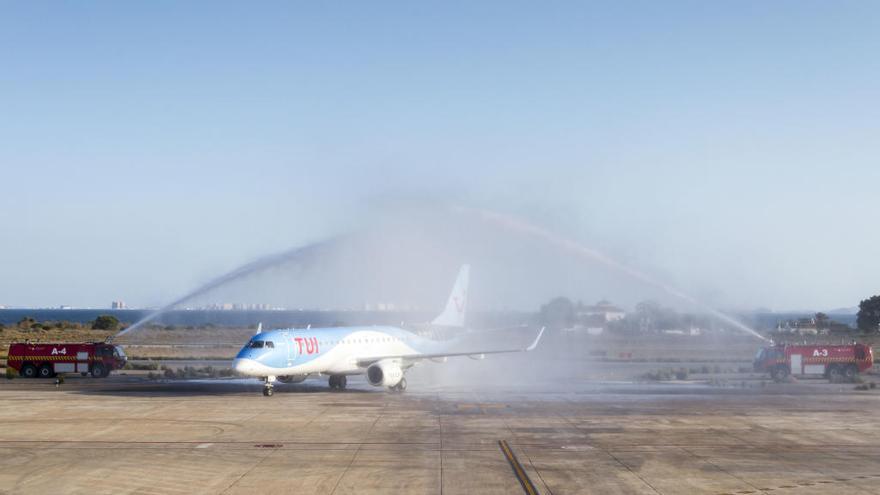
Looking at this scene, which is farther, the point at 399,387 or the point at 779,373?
the point at 779,373

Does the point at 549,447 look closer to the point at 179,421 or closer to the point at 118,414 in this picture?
the point at 179,421

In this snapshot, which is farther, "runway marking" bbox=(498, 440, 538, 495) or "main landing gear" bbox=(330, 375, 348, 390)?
"main landing gear" bbox=(330, 375, 348, 390)

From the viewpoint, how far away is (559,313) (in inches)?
5684

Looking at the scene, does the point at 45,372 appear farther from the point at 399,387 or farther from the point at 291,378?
the point at 399,387

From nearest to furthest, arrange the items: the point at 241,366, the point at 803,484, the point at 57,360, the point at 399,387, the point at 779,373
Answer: the point at 803,484, the point at 241,366, the point at 399,387, the point at 57,360, the point at 779,373

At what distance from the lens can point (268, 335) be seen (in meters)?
47.0

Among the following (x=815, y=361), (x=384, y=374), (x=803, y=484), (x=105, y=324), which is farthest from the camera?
(x=105, y=324)

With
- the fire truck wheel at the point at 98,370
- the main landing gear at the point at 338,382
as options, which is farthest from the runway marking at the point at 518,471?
the fire truck wheel at the point at 98,370

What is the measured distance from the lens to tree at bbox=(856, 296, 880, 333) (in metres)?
143

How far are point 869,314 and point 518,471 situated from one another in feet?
459

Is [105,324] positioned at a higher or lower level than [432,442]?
higher

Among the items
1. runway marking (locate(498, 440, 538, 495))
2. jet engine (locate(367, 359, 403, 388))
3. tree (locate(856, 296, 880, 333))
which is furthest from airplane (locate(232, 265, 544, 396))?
tree (locate(856, 296, 880, 333))

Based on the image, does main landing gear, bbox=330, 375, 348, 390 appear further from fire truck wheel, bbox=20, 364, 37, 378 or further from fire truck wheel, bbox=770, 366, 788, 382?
fire truck wheel, bbox=770, 366, 788, 382

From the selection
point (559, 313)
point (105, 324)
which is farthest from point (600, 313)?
point (105, 324)
